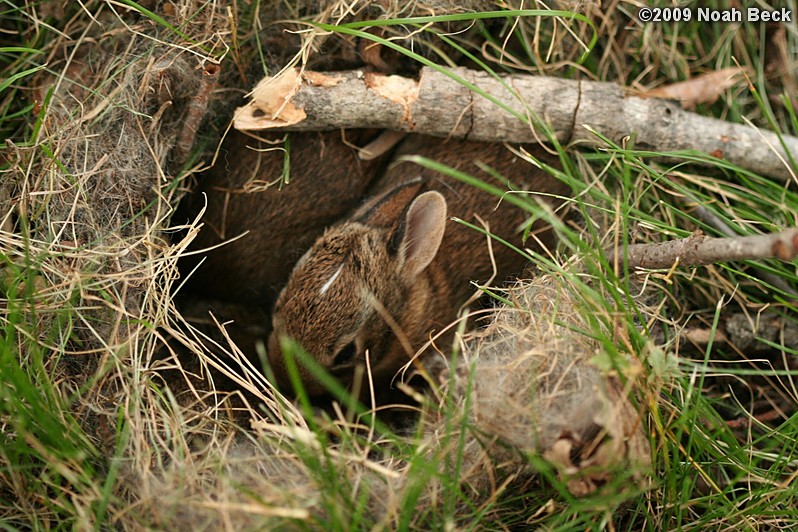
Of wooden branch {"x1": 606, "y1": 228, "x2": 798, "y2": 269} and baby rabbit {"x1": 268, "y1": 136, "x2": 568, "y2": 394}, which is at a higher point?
wooden branch {"x1": 606, "y1": 228, "x2": 798, "y2": 269}

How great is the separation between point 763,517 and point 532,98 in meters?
2.12

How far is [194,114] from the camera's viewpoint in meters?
3.48

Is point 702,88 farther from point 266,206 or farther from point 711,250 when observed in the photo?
point 266,206

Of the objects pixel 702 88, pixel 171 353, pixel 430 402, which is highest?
pixel 702 88

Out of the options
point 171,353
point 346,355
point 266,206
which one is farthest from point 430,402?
point 266,206

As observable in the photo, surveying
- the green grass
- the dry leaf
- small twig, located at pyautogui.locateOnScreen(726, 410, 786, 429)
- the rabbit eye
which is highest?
the dry leaf

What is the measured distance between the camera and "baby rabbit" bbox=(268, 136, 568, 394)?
3328 millimetres

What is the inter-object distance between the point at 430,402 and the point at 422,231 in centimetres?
118

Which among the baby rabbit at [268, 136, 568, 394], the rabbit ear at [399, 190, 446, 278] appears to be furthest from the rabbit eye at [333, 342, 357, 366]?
the rabbit ear at [399, 190, 446, 278]

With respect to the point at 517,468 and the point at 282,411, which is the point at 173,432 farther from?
the point at 517,468

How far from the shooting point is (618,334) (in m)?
2.61

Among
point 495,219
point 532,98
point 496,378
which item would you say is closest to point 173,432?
point 496,378

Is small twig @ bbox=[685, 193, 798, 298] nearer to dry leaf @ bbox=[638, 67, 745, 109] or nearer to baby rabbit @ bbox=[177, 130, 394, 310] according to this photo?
dry leaf @ bbox=[638, 67, 745, 109]

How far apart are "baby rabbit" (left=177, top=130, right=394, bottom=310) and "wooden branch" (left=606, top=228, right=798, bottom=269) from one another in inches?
59.0
